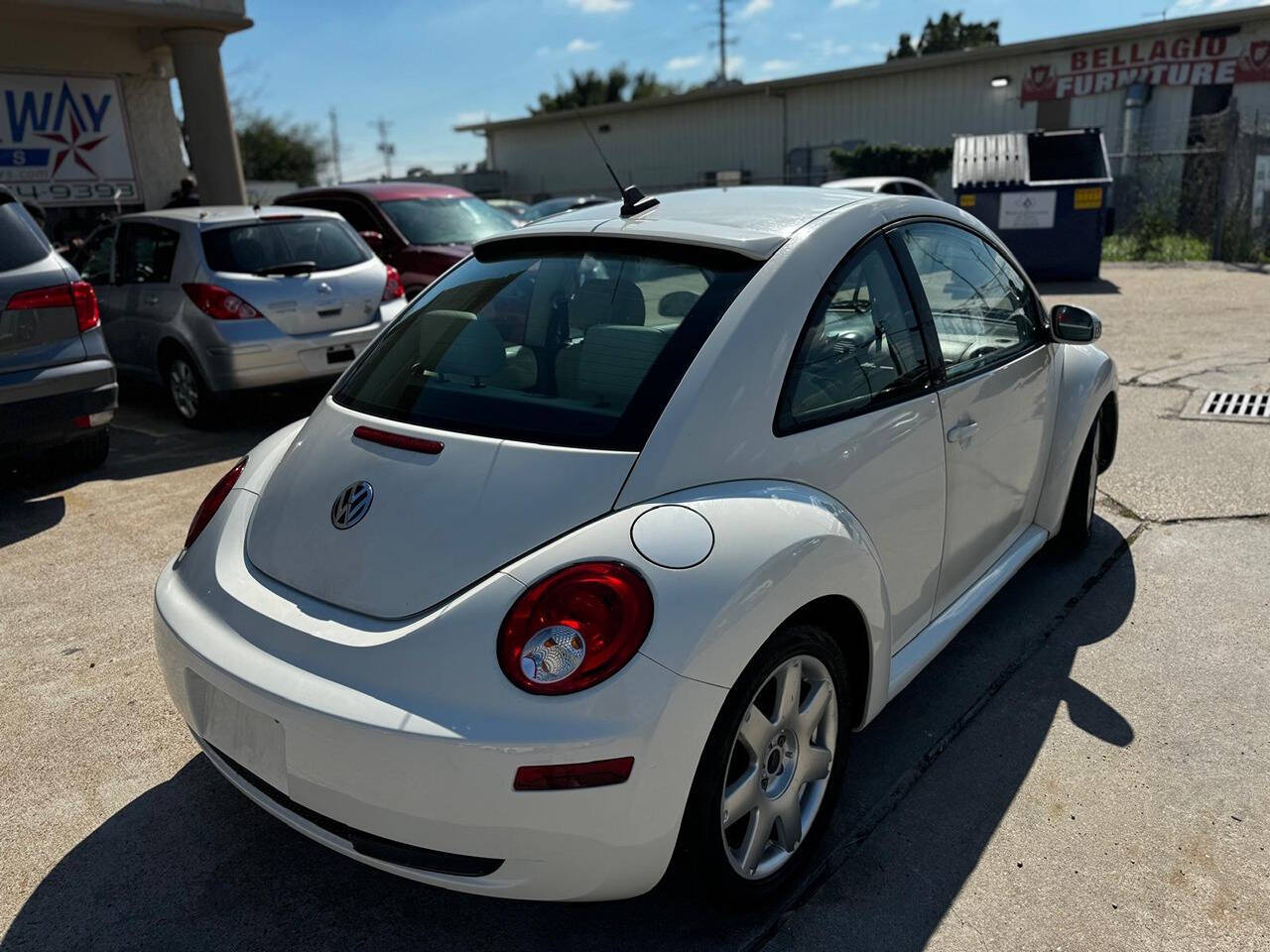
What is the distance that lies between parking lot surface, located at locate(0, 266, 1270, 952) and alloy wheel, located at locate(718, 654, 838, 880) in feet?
0.48

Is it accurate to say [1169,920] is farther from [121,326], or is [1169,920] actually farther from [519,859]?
[121,326]

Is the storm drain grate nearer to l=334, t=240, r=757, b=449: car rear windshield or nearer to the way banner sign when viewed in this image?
l=334, t=240, r=757, b=449: car rear windshield

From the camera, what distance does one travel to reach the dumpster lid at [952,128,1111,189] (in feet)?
47.1

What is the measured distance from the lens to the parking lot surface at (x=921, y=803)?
2.29 m

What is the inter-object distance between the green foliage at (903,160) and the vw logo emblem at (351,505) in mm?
23455

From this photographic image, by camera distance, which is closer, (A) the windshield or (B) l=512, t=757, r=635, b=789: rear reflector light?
(B) l=512, t=757, r=635, b=789: rear reflector light

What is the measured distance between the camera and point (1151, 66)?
21672 mm

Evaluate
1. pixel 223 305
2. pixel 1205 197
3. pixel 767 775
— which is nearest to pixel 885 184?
pixel 223 305

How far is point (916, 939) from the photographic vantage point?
2227 mm

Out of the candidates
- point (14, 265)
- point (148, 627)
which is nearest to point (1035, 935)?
point (148, 627)

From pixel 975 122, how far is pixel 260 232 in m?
21.7

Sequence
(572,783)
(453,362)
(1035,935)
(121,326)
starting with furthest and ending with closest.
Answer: (121,326) < (453,362) < (1035,935) < (572,783)

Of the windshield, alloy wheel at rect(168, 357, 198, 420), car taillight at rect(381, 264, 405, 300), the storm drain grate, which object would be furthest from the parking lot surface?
the windshield

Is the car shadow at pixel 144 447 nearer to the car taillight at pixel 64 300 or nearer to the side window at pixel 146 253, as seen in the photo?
the side window at pixel 146 253
